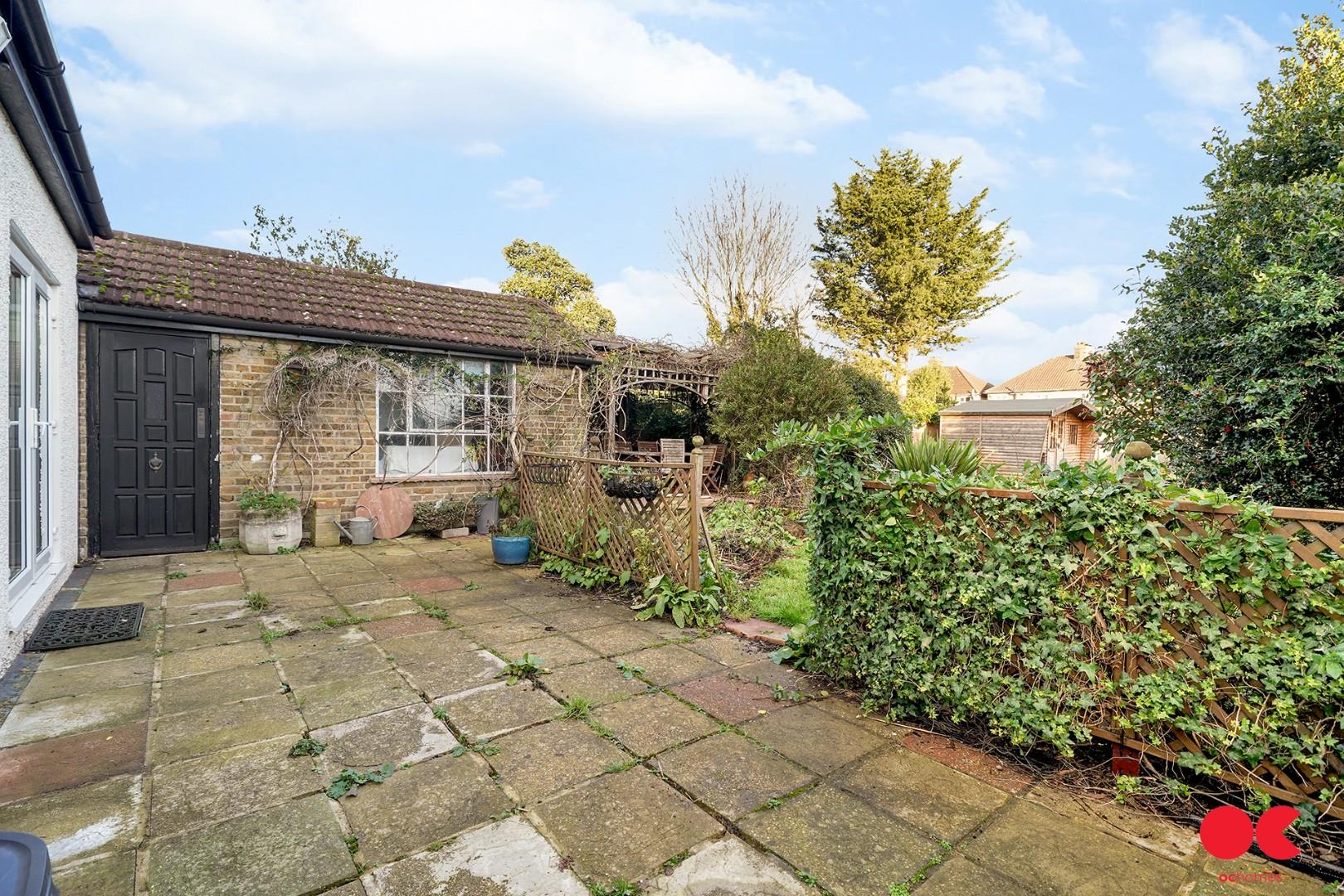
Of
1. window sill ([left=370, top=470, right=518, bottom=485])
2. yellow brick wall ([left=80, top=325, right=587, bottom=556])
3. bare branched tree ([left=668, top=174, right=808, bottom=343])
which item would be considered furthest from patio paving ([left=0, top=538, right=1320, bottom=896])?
bare branched tree ([left=668, top=174, right=808, bottom=343])

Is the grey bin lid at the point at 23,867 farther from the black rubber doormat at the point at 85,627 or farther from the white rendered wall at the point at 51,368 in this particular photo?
the black rubber doormat at the point at 85,627

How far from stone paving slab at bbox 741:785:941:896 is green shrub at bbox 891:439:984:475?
5.39ft

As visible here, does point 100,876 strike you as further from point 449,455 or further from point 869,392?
point 869,392

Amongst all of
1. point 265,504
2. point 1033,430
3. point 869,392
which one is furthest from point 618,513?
point 1033,430

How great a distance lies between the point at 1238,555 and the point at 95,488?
29.8 feet

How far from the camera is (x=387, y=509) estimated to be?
815 centimetres

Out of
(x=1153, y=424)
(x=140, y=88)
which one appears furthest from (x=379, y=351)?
(x=1153, y=424)

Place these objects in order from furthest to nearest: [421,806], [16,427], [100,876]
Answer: [16,427]
[421,806]
[100,876]

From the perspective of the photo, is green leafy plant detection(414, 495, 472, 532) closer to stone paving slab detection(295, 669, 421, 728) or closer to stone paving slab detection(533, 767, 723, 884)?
stone paving slab detection(295, 669, 421, 728)

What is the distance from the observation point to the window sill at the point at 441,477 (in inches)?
330

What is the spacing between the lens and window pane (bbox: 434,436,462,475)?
29.3ft

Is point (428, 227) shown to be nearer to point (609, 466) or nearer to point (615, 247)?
point (615, 247)

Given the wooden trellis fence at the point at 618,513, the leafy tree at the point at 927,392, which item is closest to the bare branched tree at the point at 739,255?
the leafy tree at the point at 927,392

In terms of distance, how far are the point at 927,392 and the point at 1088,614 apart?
965 inches
